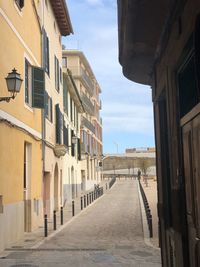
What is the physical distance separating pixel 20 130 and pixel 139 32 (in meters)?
9.98

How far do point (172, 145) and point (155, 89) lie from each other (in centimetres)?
173

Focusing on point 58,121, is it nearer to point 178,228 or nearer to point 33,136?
point 33,136

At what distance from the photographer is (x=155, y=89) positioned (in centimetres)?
654

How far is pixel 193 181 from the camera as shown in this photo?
4090 millimetres

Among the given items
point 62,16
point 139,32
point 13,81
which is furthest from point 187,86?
point 62,16

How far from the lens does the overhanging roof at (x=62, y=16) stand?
77.2 feet

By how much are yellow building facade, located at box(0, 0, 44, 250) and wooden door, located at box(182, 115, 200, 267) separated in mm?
8500

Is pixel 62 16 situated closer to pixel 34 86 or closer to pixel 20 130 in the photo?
pixel 34 86

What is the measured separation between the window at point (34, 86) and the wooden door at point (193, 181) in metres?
12.6

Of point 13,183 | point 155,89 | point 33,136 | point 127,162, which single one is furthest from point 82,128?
point 127,162

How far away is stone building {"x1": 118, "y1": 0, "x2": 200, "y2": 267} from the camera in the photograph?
4008 millimetres

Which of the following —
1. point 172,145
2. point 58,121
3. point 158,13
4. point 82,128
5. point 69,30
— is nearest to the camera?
point 158,13

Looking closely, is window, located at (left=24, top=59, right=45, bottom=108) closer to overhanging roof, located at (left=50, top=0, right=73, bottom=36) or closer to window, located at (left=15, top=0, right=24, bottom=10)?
window, located at (left=15, top=0, right=24, bottom=10)

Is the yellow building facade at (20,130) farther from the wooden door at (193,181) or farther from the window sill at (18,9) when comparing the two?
the wooden door at (193,181)
